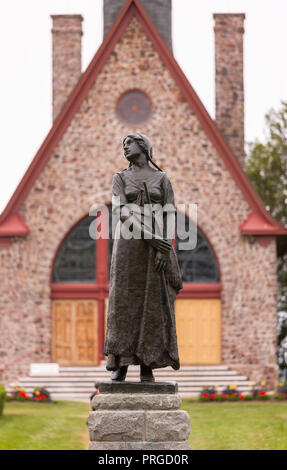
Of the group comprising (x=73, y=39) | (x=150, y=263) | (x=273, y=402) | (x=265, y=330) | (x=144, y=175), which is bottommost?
(x=273, y=402)

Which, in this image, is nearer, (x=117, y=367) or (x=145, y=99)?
(x=117, y=367)

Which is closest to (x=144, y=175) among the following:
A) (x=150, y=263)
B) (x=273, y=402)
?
(x=150, y=263)

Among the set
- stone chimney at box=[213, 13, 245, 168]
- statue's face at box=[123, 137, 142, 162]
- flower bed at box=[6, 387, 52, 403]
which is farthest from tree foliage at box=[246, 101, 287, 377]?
statue's face at box=[123, 137, 142, 162]

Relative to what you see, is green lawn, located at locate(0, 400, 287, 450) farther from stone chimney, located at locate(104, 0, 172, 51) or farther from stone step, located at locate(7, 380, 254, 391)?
stone chimney, located at locate(104, 0, 172, 51)

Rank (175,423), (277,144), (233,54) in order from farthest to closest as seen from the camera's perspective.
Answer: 1. (277,144)
2. (233,54)
3. (175,423)

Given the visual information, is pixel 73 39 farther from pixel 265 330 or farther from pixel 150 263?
pixel 150 263

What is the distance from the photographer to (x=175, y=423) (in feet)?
31.1

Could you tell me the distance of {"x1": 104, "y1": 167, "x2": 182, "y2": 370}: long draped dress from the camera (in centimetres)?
988

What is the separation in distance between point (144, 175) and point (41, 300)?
17.3 metres

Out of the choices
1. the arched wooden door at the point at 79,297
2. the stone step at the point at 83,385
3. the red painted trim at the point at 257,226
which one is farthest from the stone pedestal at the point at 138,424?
the red painted trim at the point at 257,226

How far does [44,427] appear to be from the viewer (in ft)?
62.0

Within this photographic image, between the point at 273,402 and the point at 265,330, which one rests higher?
the point at 265,330

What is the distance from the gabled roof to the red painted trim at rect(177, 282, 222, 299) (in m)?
1.95

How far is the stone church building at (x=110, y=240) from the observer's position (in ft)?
88.4
